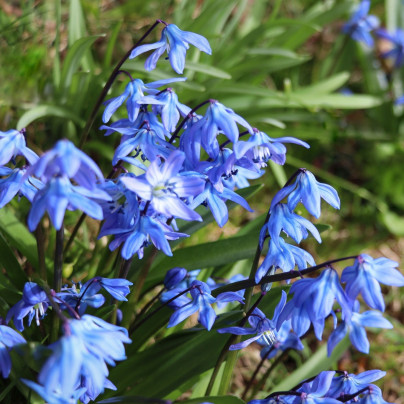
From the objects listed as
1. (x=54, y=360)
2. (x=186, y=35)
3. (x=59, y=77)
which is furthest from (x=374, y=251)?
(x=54, y=360)

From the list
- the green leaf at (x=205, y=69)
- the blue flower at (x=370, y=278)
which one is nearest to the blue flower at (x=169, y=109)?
the blue flower at (x=370, y=278)

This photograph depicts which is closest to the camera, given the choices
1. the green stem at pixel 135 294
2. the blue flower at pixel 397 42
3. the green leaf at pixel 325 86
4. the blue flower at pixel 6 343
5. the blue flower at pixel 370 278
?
the blue flower at pixel 370 278

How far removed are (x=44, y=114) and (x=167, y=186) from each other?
5.22ft

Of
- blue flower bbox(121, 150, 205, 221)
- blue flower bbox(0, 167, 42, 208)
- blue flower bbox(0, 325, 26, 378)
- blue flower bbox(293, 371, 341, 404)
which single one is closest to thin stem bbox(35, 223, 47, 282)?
blue flower bbox(0, 167, 42, 208)

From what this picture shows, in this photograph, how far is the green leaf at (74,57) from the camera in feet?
8.92

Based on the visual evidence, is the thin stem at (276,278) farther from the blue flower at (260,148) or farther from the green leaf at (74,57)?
the green leaf at (74,57)

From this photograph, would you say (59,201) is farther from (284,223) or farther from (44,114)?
(44,114)

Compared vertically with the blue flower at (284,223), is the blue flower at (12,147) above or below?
above

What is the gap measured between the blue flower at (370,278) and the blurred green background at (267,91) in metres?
1.38

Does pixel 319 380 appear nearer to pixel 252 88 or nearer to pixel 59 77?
pixel 252 88

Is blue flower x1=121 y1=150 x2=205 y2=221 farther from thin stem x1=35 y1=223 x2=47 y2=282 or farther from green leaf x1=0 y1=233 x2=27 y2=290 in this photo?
green leaf x1=0 y1=233 x2=27 y2=290

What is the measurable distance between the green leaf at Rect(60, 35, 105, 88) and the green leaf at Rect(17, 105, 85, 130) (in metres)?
0.18

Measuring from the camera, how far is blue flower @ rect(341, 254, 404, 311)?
133 centimetres

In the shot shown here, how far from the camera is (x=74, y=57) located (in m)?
2.90
